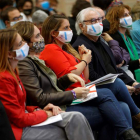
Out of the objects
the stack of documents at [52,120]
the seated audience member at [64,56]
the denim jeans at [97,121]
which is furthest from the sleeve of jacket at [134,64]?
the stack of documents at [52,120]

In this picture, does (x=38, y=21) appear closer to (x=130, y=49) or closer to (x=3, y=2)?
(x=3, y=2)

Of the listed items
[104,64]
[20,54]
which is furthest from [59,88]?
[104,64]

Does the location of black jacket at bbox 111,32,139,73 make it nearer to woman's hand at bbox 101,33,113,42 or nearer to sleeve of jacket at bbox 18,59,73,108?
woman's hand at bbox 101,33,113,42

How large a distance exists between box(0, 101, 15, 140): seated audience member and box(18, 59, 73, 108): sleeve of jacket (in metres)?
0.55

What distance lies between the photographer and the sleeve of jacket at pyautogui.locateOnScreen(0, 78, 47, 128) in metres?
2.45

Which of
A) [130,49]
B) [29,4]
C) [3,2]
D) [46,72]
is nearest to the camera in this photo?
[46,72]

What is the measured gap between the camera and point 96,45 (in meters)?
4.06

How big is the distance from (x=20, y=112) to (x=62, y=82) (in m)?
0.75

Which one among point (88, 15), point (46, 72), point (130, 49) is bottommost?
point (130, 49)

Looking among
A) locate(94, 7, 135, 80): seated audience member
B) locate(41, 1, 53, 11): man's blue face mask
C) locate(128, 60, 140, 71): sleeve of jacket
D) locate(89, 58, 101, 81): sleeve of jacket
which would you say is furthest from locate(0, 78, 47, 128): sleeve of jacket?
locate(41, 1, 53, 11): man's blue face mask

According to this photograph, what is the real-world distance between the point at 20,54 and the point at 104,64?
157cm

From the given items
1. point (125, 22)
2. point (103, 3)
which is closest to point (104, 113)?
point (125, 22)

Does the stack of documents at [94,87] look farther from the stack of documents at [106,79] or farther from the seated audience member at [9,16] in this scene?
the seated audience member at [9,16]

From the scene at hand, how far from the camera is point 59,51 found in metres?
3.37
